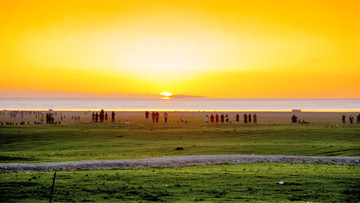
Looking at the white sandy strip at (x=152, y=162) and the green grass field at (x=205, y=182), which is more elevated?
the white sandy strip at (x=152, y=162)

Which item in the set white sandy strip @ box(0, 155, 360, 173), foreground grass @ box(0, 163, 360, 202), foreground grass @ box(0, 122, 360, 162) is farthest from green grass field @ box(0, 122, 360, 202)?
white sandy strip @ box(0, 155, 360, 173)

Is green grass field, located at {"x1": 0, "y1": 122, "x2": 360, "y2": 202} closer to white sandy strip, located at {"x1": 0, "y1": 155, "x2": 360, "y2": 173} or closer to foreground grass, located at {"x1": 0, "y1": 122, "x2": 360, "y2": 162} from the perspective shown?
foreground grass, located at {"x1": 0, "y1": 122, "x2": 360, "y2": 162}

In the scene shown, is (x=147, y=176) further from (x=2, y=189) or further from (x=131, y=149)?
(x=131, y=149)

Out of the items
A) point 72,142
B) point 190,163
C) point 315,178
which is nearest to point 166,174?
point 190,163

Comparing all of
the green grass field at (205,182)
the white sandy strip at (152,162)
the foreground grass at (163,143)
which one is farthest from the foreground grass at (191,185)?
the foreground grass at (163,143)

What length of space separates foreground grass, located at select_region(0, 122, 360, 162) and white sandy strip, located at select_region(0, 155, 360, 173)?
4.54m

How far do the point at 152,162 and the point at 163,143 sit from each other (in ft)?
60.2

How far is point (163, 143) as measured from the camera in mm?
49094

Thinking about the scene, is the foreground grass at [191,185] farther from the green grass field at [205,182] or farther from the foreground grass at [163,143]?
the foreground grass at [163,143]

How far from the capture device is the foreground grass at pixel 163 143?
125 feet

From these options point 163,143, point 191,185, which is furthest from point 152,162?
point 163,143

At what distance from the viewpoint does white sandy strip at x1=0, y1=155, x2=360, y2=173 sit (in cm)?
2788

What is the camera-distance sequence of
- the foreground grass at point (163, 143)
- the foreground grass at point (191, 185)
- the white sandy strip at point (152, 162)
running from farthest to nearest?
the foreground grass at point (163, 143) < the white sandy strip at point (152, 162) < the foreground grass at point (191, 185)

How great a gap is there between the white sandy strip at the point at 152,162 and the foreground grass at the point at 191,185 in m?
2.08
